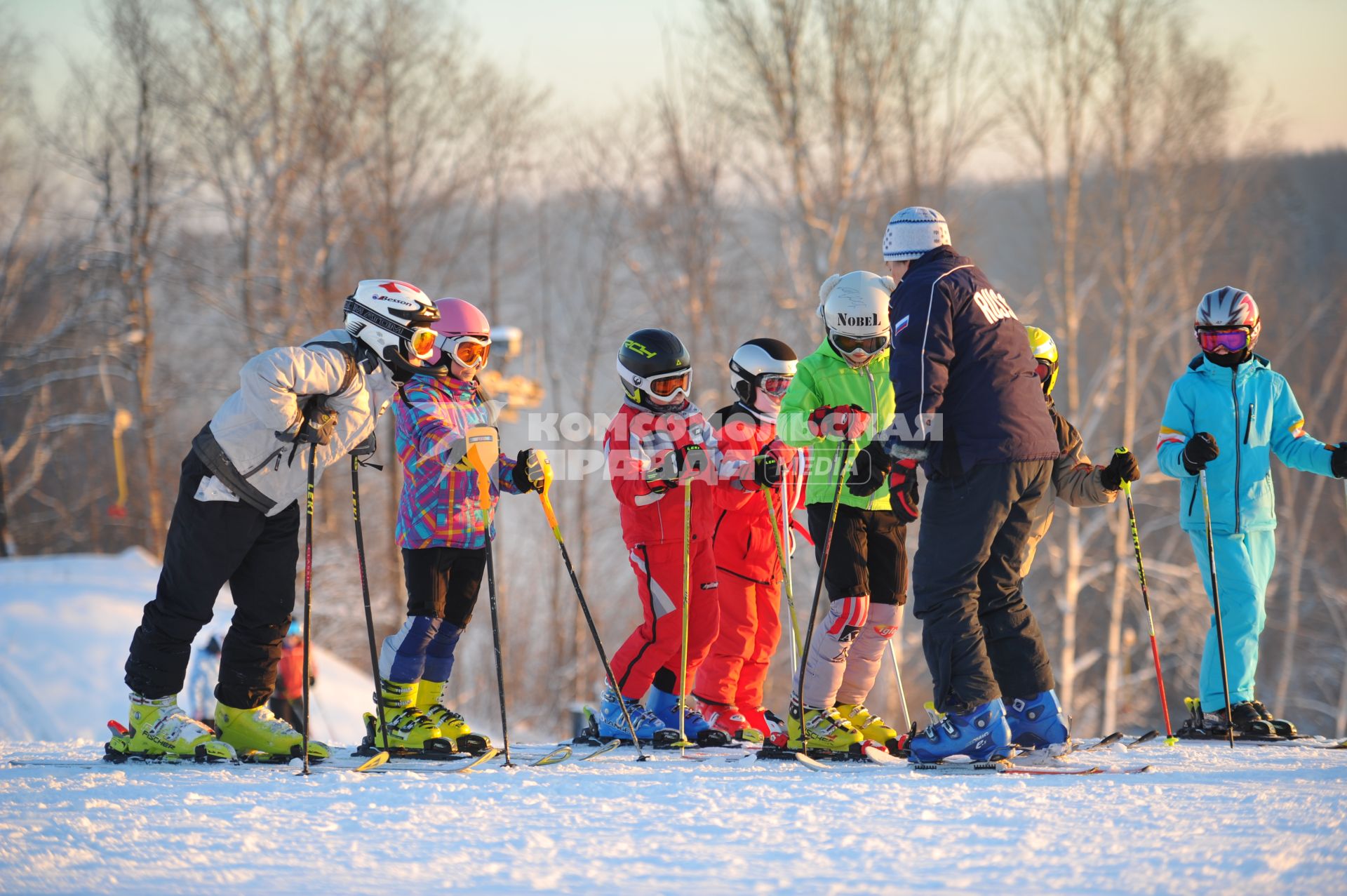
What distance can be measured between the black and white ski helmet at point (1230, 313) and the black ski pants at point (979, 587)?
Result: 170 centimetres

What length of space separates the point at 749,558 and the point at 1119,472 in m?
1.76

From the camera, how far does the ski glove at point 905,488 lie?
4.36 metres

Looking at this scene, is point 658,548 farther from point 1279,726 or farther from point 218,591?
point 1279,726

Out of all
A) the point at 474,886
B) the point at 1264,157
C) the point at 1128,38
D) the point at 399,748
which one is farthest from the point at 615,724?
the point at 1264,157

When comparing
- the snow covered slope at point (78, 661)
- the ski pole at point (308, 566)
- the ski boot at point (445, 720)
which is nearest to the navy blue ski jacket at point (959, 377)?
the ski boot at point (445, 720)

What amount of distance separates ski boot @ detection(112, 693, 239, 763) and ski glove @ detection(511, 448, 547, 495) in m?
1.61

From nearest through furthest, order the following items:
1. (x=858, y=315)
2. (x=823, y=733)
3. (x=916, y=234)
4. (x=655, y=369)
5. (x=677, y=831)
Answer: (x=677, y=831), (x=916, y=234), (x=823, y=733), (x=858, y=315), (x=655, y=369)

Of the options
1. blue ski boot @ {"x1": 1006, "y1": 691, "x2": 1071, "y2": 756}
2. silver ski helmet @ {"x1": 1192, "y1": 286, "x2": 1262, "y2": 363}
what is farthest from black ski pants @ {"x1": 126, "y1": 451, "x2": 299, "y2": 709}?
silver ski helmet @ {"x1": 1192, "y1": 286, "x2": 1262, "y2": 363}

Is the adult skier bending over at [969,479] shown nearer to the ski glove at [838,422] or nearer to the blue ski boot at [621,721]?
the ski glove at [838,422]

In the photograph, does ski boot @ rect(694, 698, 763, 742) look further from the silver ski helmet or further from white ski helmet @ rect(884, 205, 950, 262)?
the silver ski helmet

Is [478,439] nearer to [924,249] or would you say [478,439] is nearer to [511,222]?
[924,249]

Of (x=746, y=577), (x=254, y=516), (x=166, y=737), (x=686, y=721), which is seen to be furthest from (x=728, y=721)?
(x=166, y=737)

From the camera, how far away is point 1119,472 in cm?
474

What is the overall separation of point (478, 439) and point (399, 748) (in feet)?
4.45
